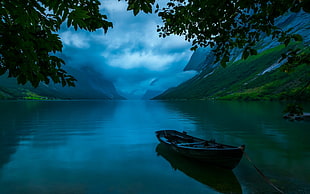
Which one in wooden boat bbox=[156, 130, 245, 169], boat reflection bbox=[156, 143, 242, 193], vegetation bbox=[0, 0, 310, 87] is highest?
vegetation bbox=[0, 0, 310, 87]

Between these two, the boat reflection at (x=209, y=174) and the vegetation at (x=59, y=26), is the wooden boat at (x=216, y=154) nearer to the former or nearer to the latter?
the boat reflection at (x=209, y=174)

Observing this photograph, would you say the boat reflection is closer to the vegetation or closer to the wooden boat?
the wooden boat

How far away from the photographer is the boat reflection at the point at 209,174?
13.2m

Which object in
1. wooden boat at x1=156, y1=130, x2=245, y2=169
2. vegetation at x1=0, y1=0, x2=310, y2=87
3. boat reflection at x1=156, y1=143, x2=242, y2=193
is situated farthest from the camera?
wooden boat at x1=156, y1=130, x2=245, y2=169

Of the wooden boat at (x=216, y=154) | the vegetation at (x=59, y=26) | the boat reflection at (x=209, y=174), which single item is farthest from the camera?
the wooden boat at (x=216, y=154)

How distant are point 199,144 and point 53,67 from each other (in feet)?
53.5

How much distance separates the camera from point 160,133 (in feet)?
85.8

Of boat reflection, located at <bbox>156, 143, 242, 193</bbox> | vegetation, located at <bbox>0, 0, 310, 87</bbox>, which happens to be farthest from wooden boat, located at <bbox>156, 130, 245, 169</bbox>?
vegetation, located at <bbox>0, 0, 310, 87</bbox>

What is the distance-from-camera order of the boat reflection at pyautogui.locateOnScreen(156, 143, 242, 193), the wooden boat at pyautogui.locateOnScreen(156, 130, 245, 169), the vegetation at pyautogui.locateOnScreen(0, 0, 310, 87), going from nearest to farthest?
the vegetation at pyautogui.locateOnScreen(0, 0, 310, 87) < the boat reflection at pyautogui.locateOnScreen(156, 143, 242, 193) < the wooden boat at pyautogui.locateOnScreen(156, 130, 245, 169)

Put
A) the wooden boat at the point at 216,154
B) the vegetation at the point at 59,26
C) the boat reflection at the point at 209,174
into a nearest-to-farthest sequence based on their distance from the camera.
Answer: the vegetation at the point at 59,26 → the boat reflection at the point at 209,174 → the wooden boat at the point at 216,154

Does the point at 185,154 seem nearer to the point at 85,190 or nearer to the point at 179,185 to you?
the point at 179,185

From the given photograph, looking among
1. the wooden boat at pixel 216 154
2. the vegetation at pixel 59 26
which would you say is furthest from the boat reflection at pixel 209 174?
the vegetation at pixel 59 26

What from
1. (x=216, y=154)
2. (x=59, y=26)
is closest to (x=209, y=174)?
(x=216, y=154)

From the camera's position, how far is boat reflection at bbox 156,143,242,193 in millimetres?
13195
